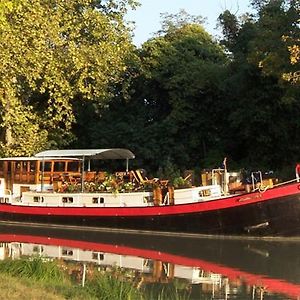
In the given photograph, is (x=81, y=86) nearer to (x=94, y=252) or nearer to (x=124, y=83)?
(x=124, y=83)

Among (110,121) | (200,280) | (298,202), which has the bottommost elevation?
(200,280)

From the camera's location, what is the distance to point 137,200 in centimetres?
2264

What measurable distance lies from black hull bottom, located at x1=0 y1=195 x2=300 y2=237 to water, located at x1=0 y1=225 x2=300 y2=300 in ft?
1.32

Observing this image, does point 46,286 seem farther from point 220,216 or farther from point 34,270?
point 220,216

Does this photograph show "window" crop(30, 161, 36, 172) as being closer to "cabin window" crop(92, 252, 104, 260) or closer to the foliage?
"cabin window" crop(92, 252, 104, 260)

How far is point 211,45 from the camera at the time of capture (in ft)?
111

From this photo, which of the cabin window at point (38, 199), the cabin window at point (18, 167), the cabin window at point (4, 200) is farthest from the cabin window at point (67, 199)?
the cabin window at point (4, 200)

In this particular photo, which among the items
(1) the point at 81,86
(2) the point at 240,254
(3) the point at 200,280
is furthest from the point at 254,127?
(3) the point at 200,280

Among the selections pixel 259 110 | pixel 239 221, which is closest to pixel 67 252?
pixel 239 221

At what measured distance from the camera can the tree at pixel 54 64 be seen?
89.0 ft

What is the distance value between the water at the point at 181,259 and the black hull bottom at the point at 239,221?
40 cm

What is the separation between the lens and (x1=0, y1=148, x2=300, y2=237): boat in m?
20.2

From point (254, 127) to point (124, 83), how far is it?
685 centimetres

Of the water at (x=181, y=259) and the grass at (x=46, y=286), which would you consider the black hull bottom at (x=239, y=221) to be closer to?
the water at (x=181, y=259)
